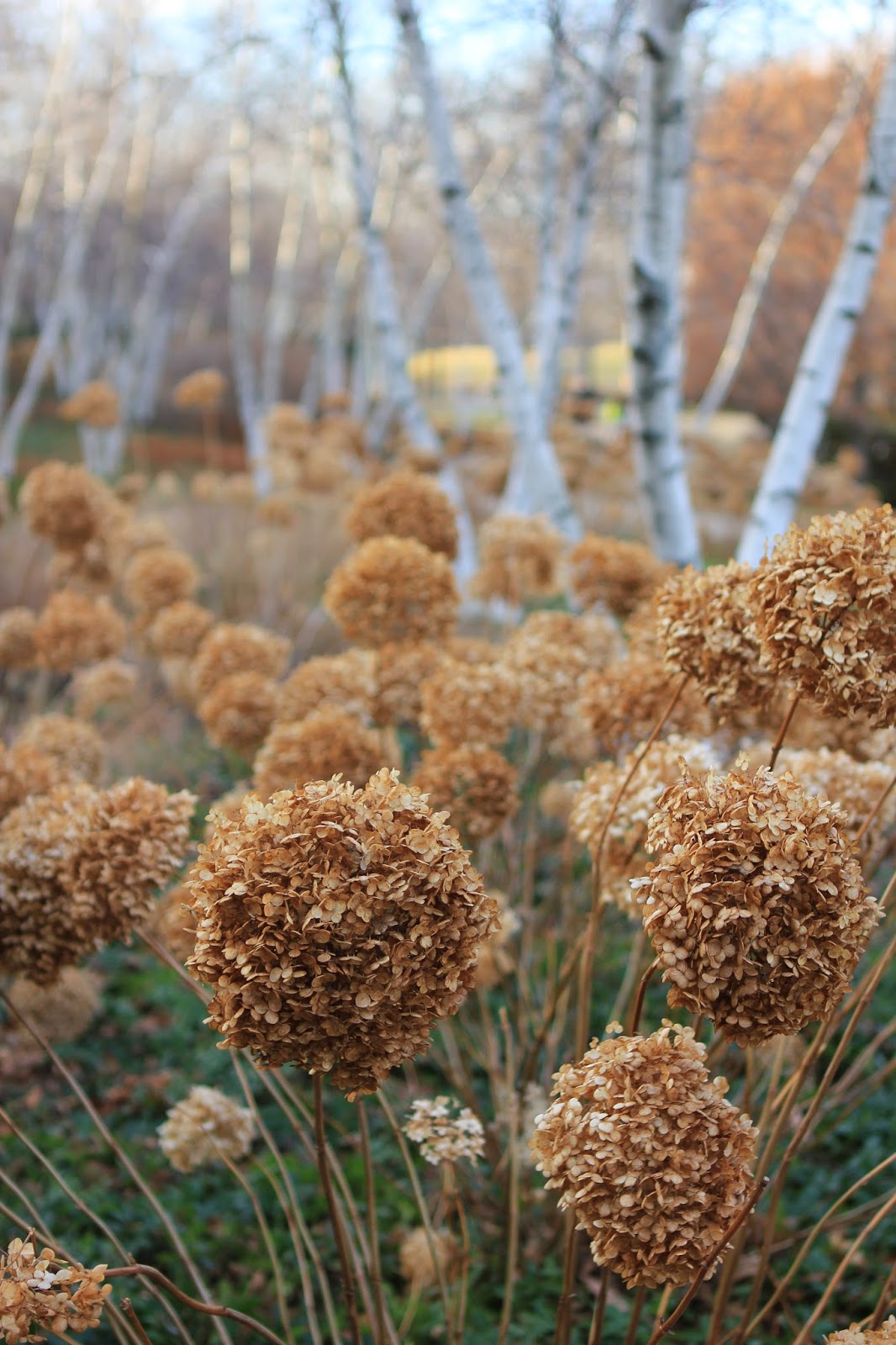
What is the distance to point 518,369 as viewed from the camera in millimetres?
6148

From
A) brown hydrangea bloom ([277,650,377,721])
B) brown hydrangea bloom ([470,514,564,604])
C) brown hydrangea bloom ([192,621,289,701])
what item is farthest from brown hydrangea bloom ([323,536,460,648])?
brown hydrangea bloom ([470,514,564,604])

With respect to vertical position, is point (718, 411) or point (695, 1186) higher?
point (718, 411)

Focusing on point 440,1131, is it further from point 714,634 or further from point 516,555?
point 516,555

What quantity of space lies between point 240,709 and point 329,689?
417mm

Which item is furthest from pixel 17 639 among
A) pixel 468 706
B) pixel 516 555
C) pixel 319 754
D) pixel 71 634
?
pixel 468 706

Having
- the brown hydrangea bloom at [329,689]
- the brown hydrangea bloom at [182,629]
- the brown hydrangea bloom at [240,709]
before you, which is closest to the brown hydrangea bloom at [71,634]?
the brown hydrangea bloom at [182,629]

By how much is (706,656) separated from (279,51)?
10568 millimetres

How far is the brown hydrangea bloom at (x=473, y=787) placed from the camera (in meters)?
2.40

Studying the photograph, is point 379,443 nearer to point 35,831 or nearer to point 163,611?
point 163,611

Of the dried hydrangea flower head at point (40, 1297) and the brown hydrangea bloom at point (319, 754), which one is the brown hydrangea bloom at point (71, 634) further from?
the dried hydrangea flower head at point (40, 1297)

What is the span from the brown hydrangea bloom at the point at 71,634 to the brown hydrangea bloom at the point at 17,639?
333 millimetres

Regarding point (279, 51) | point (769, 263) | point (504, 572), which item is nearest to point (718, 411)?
point (769, 263)

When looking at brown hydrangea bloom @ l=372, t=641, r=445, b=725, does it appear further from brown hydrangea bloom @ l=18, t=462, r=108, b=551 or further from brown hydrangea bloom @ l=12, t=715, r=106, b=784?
brown hydrangea bloom @ l=18, t=462, r=108, b=551

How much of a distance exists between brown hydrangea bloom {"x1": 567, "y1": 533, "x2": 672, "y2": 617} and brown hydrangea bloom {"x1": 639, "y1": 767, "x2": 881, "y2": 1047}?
1958 millimetres
